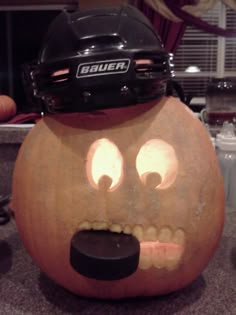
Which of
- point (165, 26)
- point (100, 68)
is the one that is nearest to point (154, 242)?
point (100, 68)

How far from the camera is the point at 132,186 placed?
1.65ft

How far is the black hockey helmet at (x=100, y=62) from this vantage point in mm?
484

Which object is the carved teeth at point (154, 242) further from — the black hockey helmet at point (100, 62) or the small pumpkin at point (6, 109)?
the small pumpkin at point (6, 109)

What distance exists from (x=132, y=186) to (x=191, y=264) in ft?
0.39

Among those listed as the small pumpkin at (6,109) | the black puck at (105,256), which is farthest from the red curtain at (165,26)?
the black puck at (105,256)

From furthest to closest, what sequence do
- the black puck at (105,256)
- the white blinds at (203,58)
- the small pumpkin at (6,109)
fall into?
the white blinds at (203,58) → the small pumpkin at (6,109) → the black puck at (105,256)

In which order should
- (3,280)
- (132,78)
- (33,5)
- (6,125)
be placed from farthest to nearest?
(33,5)
(6,125)
(3,280)
(132,78)

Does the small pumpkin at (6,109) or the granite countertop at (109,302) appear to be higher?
the granite countertop at (109,302)

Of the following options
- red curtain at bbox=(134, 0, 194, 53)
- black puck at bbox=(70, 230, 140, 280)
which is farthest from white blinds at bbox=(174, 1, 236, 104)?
black puck at bbox=(70, 230, 140, 280)

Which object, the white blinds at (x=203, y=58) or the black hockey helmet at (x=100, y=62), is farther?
the white blinds at (x=203, y=58)

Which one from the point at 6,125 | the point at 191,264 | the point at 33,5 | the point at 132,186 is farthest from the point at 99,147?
the point at 33,5

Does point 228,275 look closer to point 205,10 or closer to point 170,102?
point 170,102

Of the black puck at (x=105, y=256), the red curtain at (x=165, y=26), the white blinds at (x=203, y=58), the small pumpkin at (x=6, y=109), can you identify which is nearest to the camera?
the black puck at (x=105, y=256)

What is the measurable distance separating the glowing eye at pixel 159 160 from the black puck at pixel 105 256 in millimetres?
76
